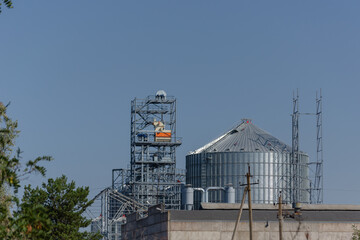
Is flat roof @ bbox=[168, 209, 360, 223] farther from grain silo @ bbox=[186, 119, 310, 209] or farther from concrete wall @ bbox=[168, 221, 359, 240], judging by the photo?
grain silo @ bbox=[186, 119, 310, 209]

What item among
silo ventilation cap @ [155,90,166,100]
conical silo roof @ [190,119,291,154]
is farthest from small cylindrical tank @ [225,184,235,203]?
silo ventilation cap @ [155,90,166,100]

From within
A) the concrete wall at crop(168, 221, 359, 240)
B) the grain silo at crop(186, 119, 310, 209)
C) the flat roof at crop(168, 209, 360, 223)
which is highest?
the grain silo at crop(186, 119, 310, 209)

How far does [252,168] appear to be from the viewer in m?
142

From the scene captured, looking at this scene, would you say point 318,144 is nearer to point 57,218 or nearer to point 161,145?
point 161,145

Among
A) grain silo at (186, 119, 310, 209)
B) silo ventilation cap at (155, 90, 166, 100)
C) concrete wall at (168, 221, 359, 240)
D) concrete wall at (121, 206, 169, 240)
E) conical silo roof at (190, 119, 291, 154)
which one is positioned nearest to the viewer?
concrete wall at (168, 221, 359, 240)

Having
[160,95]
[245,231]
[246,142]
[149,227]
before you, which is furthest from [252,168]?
[245,231]

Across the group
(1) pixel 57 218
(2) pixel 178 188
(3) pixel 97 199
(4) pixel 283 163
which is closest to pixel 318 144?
(4) pixel 283 163

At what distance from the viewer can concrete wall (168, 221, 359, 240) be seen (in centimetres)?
8362

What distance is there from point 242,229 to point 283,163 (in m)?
59.9

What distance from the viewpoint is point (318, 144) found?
14125cm

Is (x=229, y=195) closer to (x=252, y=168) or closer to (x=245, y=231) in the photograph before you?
(x=252, y=168)

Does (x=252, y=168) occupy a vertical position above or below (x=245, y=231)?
above

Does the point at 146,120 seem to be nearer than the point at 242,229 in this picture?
No

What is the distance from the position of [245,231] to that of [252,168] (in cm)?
5892
